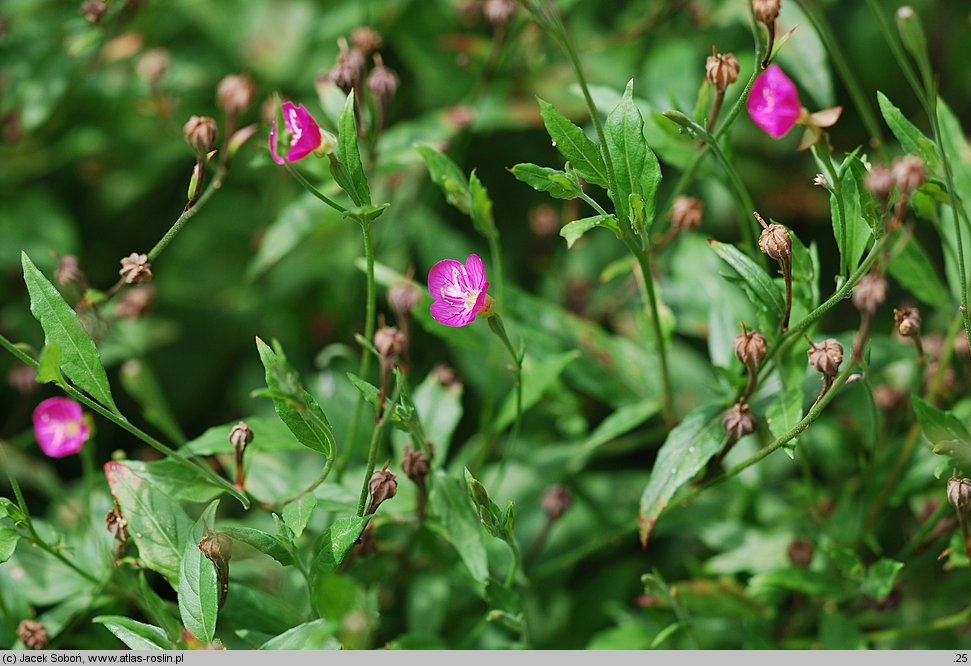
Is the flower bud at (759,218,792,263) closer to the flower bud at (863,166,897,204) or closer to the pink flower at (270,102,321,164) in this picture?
the flower bud at (863,166,897,204)

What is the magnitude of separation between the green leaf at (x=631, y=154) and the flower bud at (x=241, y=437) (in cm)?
52

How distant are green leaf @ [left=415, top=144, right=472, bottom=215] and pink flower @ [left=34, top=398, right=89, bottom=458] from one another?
599mm

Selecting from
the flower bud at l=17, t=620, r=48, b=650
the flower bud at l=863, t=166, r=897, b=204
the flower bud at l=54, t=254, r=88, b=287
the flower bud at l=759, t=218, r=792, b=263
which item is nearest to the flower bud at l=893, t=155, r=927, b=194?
the flower bud at l=863, t=166, r=897, b=204

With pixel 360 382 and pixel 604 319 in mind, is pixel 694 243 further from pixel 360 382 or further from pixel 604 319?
pixel 360 382

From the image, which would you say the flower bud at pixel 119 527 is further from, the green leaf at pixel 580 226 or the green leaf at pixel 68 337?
the green leaf at pixel 580 226

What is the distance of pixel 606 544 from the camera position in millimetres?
1485

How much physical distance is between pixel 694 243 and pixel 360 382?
2.76 feet

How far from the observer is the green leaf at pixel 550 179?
1.06 metres

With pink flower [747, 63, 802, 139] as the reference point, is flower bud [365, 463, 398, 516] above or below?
below

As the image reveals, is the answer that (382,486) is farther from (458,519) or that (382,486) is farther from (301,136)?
(301,136)

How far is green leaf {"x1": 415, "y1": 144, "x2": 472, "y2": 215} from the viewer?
4.10 feet

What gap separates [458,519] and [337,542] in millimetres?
240

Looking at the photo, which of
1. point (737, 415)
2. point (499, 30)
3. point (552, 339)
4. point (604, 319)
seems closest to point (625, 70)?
point (499, 30)

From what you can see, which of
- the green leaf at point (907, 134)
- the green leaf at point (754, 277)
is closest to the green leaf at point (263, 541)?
the green leaf at point (754, 277)
